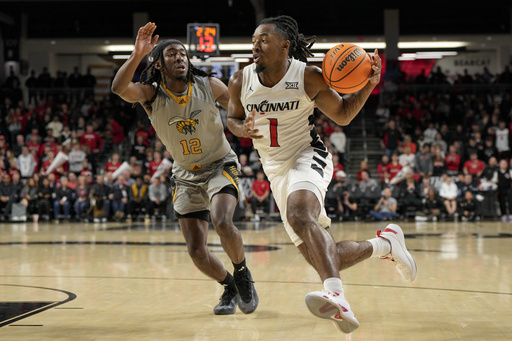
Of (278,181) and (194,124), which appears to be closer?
(278,181)

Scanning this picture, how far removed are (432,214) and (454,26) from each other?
1288cm

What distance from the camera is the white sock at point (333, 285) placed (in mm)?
3939

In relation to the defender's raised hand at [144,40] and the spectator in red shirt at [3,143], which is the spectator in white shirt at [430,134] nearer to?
the spectator in red shirt at [3,143]

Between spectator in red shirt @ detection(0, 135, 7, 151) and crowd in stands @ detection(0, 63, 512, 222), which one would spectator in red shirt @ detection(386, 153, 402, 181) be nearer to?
crowd in stands @ detection(0, 63, 512, 222)

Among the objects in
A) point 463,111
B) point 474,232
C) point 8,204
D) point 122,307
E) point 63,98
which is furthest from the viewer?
point 63,98

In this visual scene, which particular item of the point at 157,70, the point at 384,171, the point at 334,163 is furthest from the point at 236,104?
the point at 384,171

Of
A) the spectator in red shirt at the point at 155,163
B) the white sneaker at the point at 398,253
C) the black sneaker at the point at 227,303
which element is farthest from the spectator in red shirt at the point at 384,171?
the black sneaker at the point at 227,303

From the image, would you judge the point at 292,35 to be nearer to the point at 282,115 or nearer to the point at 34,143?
the point at 282,115

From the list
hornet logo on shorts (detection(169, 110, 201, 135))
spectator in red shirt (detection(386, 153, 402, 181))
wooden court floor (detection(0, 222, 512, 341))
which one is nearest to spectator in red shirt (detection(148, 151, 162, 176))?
spectator in red shirt (detection(386, 153, 402, 181))

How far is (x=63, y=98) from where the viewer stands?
914 inches

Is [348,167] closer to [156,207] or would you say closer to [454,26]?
[156,207]

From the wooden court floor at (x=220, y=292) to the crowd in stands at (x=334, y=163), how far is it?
5.60 m

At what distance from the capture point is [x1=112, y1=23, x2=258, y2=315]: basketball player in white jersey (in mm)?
5270

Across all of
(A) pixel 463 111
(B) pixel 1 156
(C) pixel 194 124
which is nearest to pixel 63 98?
(B) pixel 1 156
